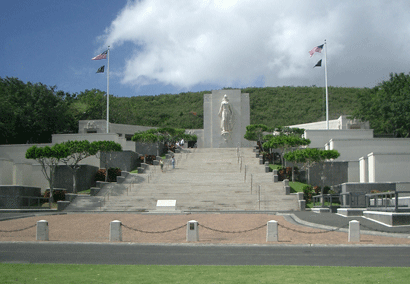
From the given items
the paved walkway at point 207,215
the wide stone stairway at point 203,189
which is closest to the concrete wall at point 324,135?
the paved walkway at point 207,215

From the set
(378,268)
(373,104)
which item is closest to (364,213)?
(378,268)

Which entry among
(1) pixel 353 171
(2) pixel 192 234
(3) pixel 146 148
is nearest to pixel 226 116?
(3) pixel 146 148

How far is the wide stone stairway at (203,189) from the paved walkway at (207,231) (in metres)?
5.57

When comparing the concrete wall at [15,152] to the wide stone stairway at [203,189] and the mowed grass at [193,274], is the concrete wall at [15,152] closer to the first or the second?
the wide stone stairway at [203,189]

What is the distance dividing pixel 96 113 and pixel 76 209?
1515 inches

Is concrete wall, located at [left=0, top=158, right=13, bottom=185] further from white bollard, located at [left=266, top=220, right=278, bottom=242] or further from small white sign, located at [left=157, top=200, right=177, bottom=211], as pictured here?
white bollard, located at [left=266, top=220, right=278, bottom=242]

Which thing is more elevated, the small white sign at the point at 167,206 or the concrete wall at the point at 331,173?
the concrete wall at the point at 331,173

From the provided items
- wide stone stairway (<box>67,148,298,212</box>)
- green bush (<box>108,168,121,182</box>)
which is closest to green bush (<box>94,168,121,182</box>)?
green bush (<box>108,168,121,182</box>)

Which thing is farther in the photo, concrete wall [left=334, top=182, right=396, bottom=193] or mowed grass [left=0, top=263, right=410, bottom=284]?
concrete wall [left=334, top=182, right=396, bottom=193]

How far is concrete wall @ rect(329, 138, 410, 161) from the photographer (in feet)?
128

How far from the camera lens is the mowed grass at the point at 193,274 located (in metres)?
8.98

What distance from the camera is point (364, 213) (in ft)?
70.9

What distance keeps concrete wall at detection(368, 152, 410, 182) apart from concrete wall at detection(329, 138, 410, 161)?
6768 millimetres

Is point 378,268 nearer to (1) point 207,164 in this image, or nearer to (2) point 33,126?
(1) point 207,164
